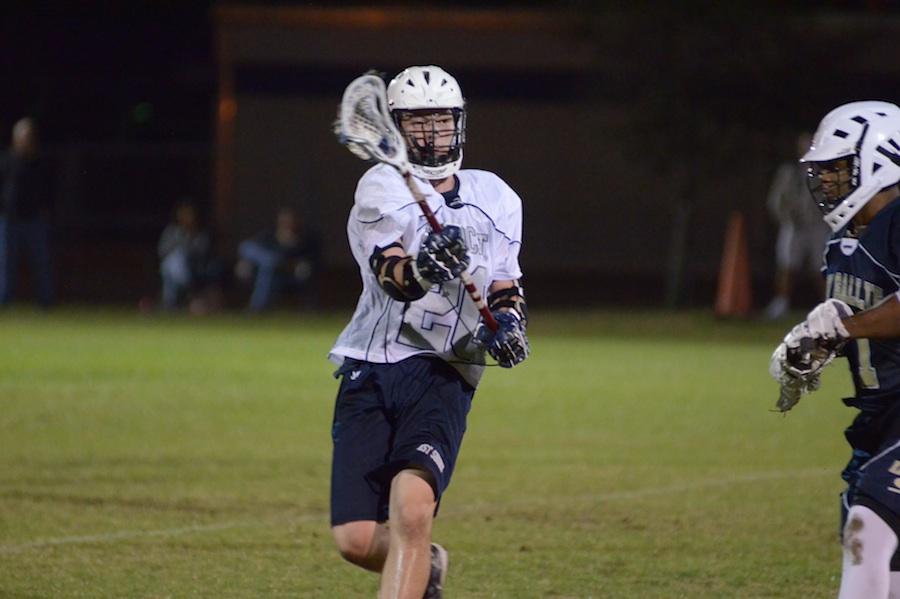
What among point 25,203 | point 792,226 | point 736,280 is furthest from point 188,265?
point 792,226

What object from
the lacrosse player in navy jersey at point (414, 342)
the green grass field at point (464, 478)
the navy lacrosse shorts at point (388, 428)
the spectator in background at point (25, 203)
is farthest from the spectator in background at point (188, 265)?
the navy lacrosse shorts at point (388, 428)

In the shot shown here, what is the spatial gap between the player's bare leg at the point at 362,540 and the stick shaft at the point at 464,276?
2.56 ft

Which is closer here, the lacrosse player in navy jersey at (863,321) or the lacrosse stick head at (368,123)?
the lacrosse player in navy jersey at (863,321)

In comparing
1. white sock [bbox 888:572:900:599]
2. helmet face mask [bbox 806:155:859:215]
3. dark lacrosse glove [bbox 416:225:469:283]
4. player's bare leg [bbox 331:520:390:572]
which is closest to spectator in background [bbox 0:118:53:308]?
player's bare leg [bbox 331:520:390:572]

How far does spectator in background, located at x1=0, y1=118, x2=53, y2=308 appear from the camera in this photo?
70.2 ft

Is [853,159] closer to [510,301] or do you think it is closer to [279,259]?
[510,301]

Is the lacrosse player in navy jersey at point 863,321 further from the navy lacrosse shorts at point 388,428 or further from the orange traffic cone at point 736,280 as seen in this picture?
the orange traffic cone at point 736,280

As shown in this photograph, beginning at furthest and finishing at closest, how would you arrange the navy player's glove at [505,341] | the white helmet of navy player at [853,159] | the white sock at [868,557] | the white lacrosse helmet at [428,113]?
the white lacrosse helmet at [428,113] < the navy player's glove at [505,341] < the white helmet of navy player at [853,159] < the white sock at [868,557]

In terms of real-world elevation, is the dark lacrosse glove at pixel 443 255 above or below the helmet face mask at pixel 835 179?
below

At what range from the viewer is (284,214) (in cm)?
2348

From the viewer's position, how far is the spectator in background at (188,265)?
23219 mm

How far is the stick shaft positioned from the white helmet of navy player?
1.15 m

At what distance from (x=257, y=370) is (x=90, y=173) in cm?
1744

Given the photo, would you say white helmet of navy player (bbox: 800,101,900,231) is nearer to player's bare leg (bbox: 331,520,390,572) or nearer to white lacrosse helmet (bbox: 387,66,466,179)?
white lacrosse helmet (bbox: 387,66,466,179)
